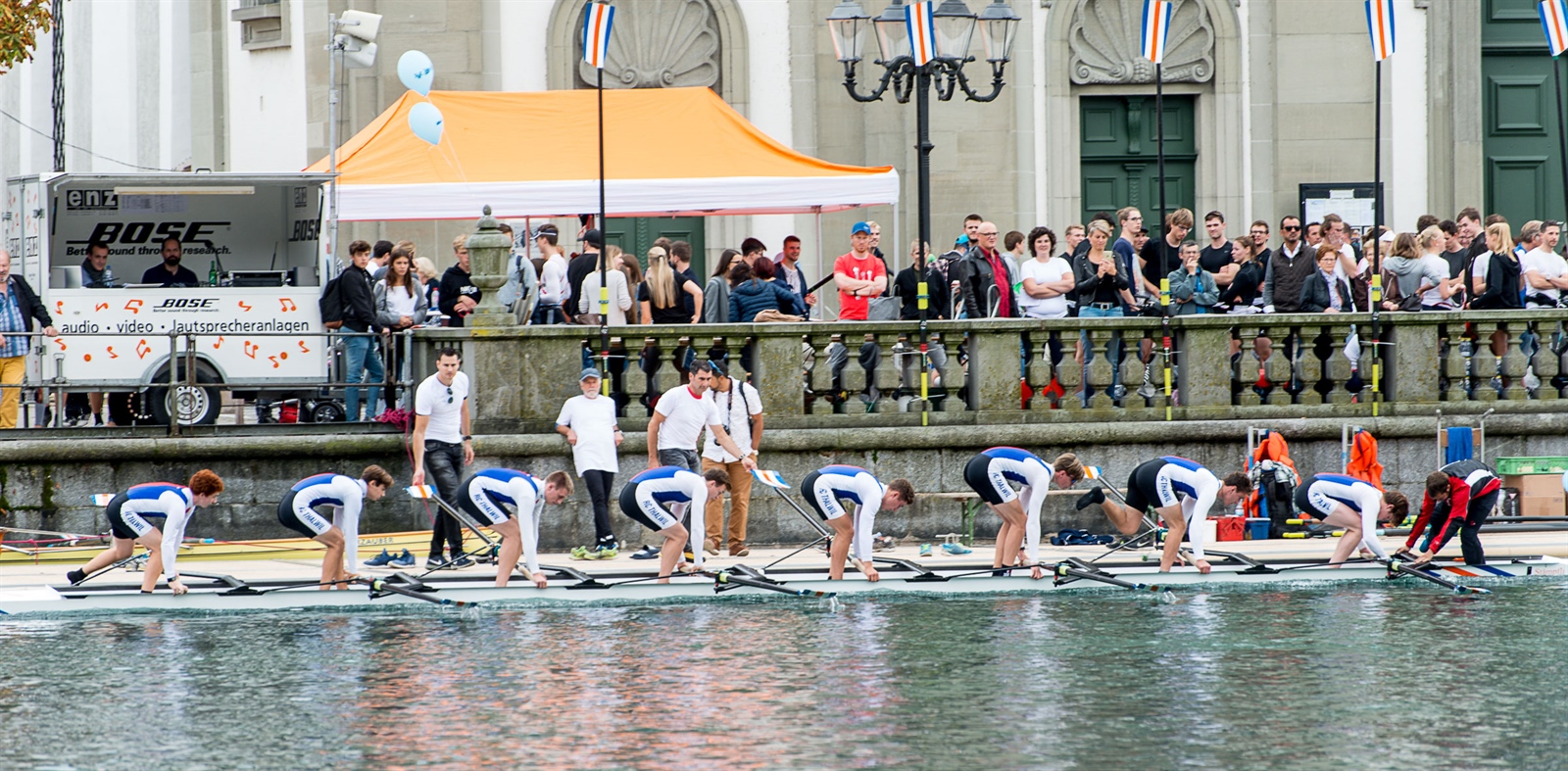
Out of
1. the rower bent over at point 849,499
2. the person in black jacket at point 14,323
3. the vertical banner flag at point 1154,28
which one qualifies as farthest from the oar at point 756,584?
the vertical banner flag at point 1154,28

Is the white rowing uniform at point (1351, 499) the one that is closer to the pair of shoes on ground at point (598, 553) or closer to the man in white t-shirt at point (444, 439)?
the pair of shoes on ground at point (598, 553)

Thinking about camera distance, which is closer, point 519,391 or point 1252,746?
point 1252,746

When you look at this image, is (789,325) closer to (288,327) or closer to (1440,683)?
(288,327)

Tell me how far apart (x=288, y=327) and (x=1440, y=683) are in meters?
11.4

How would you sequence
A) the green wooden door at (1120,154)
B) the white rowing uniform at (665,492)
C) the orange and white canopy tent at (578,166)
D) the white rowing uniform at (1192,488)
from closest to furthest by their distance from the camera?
the white rowing uniform at (665,492) < the white rowing uniform at (1192,488) < the orange and white canopy tent at (578,166) < the green wooden door at (1120,154)

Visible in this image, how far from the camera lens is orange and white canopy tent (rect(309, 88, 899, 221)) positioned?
21188 mm

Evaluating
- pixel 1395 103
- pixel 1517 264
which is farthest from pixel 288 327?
pixel 1395 103

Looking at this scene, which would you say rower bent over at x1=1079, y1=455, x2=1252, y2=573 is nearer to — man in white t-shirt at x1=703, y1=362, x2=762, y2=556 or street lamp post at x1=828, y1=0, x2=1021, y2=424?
street lamp post at x1=828, y1=0, x2=1021, y2=424

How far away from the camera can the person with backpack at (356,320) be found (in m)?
19.6

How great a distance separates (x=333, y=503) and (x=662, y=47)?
11379 millimetres

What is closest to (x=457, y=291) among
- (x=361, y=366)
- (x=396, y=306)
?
(x=396, y=306)

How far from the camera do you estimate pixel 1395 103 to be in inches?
1059

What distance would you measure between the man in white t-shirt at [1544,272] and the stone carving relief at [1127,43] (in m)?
7.01

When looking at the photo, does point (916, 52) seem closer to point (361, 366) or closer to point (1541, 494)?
point (361, 366)
